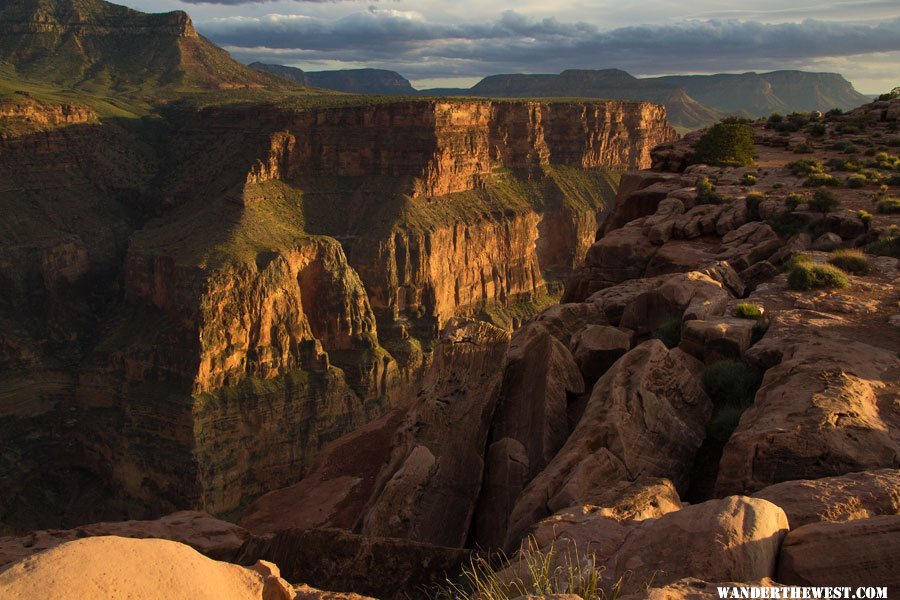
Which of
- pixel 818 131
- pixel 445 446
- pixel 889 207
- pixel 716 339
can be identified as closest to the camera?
pixel 716 339

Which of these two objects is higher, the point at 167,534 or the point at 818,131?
the point at 818,131

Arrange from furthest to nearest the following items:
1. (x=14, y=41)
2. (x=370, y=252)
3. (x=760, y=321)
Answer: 1. (x=14, y=41)
2. (x=370, y=252)
3. (x=760, y=321)

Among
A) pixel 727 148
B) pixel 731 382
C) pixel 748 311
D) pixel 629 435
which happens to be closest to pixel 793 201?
pixel 748 311

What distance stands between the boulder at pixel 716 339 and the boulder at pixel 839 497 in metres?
4.98

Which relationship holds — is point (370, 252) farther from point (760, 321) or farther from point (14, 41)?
point (14, 41)

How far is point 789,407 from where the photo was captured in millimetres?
10758

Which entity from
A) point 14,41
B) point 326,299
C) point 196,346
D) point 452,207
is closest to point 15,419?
point 196,346

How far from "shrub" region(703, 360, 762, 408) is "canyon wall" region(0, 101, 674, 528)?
180 ft

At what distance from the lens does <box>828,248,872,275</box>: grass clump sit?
1798 cm

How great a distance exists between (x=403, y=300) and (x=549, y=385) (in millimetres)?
73845

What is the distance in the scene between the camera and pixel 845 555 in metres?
7.36

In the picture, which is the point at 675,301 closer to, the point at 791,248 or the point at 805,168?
the point at 791,248

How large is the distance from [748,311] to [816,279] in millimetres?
2472

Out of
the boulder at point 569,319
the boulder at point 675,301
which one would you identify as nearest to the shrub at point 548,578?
the boulder at point 675,301
